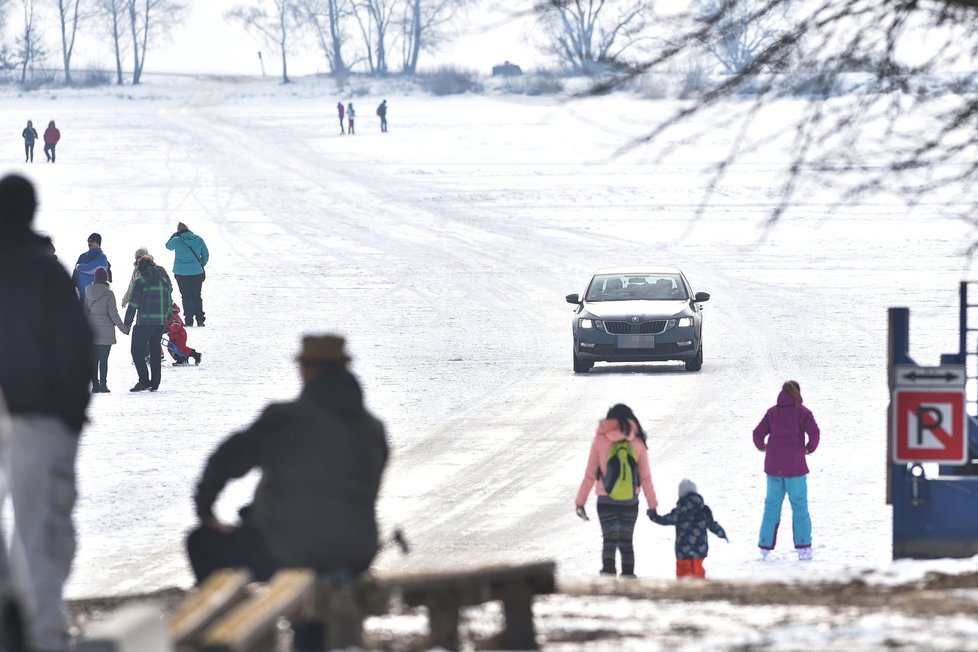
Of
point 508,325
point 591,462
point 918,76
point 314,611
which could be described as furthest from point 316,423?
point 508,325

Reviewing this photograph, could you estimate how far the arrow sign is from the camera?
1138 centimetres

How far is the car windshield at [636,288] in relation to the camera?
947 inches

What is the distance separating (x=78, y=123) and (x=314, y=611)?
76.3m

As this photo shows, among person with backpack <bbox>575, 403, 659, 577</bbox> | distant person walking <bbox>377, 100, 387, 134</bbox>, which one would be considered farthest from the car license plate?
distant person walking <bbox>377, 100, 387, 134</bbox>

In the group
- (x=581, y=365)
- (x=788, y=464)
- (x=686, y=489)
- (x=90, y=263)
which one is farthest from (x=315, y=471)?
(x=581, y=365)

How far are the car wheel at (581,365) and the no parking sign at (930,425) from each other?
1137 cm

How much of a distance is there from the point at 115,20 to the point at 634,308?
14117 cm

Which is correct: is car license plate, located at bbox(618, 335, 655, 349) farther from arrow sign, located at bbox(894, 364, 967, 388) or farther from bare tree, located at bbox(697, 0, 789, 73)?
bare tree, located at bbox(697, 0, 789, 73)

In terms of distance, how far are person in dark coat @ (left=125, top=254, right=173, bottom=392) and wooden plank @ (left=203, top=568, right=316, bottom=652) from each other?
14546mm

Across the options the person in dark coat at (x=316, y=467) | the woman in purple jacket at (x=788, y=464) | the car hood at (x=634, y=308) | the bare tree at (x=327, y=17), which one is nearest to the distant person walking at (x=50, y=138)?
the car hood at (x=634, y=308)

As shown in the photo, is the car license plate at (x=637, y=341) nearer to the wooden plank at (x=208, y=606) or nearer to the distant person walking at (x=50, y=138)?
the wooden plank at (x=208, y=606)

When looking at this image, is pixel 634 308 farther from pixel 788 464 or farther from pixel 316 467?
pixel 316 467

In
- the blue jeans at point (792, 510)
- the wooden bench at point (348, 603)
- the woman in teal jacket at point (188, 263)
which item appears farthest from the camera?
the woman in teal jacket at point (188, 263)

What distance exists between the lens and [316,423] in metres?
6.28
